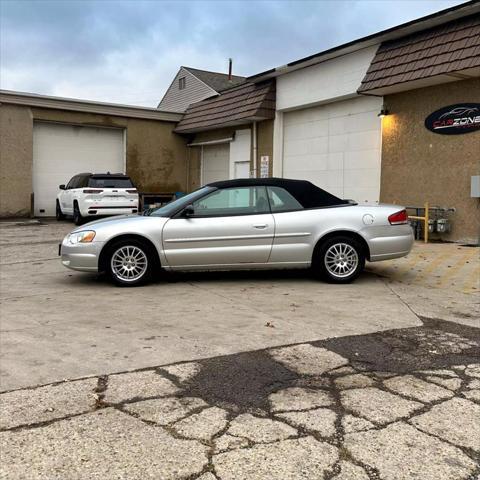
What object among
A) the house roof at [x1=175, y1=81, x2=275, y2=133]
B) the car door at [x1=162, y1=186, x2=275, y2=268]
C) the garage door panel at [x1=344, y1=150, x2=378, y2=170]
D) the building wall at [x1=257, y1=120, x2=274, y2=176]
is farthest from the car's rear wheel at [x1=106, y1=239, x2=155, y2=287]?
the building wall at [x1=257, y1=120, x2=274, y2=176]

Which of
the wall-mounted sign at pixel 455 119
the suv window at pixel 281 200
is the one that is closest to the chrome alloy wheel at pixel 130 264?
the suv window at pixel 281 200

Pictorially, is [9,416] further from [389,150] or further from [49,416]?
[389,150]

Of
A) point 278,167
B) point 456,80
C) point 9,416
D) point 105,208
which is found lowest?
point 9,416

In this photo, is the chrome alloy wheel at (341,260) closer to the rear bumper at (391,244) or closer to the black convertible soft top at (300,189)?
the rear bumper at (391,244)

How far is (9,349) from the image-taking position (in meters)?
4.61

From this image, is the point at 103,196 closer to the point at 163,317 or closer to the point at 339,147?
the point at 339,147

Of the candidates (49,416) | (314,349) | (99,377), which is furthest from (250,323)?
(49,416)

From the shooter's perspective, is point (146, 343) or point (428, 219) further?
point (428, 219)

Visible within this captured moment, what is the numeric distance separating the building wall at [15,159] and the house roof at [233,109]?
19.6ft

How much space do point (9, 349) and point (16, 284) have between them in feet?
11.1

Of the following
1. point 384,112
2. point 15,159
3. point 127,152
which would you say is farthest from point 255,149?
point 15,159

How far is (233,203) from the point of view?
773 centimetres

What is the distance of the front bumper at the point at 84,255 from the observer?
7.40 m

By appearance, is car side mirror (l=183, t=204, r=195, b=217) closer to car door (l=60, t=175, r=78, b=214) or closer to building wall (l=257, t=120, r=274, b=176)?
car door (l=60, t=175, r=78, b=214)
